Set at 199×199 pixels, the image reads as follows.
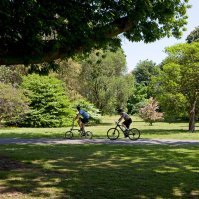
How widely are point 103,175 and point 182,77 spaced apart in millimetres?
20548

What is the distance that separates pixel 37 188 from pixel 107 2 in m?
6.03

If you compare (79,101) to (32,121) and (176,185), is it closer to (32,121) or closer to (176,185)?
(32,121)

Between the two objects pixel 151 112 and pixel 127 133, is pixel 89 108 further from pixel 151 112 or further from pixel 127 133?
pixel 127 133

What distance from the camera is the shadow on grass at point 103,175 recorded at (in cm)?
732

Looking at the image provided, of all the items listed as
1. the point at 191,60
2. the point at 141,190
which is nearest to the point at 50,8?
the point at 141,190

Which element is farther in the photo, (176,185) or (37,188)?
(176,185)

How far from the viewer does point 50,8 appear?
9602 millimetres

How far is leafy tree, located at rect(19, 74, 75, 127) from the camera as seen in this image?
35.0 m

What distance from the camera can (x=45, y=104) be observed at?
35750mm

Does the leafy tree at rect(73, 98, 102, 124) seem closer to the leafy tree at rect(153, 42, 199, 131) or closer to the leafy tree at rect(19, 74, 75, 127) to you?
the leafy tree at rect(19, 74, 75, 127)

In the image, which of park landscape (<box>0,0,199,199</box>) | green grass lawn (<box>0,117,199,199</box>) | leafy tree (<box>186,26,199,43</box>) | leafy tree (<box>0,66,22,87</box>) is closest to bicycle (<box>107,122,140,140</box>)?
park landscape (<box>0,0,199,199</box>)

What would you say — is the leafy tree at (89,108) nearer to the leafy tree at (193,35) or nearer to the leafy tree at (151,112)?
the leafy tree at (151,112)

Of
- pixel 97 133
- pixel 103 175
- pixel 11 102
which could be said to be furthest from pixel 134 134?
pixel 11 102

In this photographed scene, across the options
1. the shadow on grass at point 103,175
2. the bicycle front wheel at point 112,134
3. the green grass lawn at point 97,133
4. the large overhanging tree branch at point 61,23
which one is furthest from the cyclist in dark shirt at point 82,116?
the large overhanging tree branch at point 61,23
